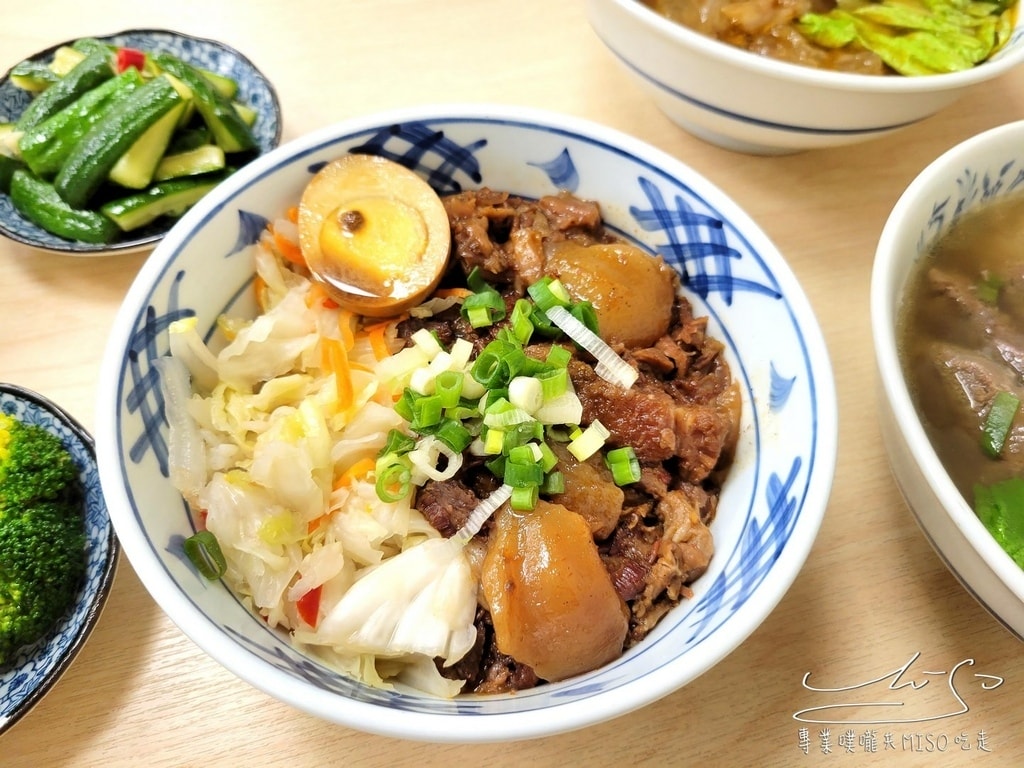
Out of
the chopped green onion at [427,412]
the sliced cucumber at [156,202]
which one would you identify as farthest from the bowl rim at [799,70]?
the sliced cucumber at [156,202]

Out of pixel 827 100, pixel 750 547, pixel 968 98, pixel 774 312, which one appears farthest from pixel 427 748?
pixel 968 98

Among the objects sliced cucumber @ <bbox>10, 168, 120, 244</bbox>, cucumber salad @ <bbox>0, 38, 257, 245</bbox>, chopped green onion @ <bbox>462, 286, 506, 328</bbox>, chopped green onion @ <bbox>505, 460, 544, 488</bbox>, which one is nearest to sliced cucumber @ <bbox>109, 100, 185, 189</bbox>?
cucumber salad @ <bbox>0, 38, 257, 245</bbox>

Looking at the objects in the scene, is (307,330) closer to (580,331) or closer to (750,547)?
(580,331)

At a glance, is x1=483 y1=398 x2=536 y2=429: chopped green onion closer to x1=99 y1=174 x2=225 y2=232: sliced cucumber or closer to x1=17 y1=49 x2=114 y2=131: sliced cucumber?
x1=99 y1=174 x2=225 y2=232: sliced cucumber

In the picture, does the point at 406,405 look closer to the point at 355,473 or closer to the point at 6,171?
the point at 355,473

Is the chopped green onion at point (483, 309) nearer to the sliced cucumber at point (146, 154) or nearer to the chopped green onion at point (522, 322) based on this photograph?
the chopped green onion at point (522, 322)
